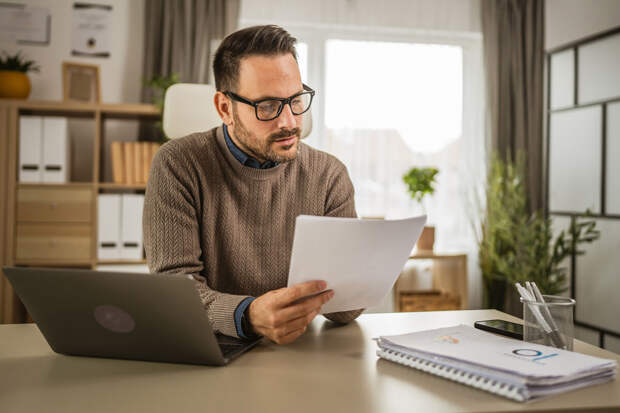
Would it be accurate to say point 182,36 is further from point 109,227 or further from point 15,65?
point 109,227

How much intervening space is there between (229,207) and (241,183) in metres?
0.07

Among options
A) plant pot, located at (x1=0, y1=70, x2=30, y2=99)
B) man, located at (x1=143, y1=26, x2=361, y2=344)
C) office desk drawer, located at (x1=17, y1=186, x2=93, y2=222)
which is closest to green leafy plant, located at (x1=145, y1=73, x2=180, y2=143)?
office desk drawer, located at (x1=17, y1=186, x2=93, y2=222)

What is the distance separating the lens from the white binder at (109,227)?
2920mm

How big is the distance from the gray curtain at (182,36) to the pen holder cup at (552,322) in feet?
9.33

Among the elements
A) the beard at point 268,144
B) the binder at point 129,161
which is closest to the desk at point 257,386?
the beard at point 268,144

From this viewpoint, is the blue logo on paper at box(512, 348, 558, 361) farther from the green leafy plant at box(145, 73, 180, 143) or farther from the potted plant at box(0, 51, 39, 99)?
the potted plant at box(0, 51, 39, 99)

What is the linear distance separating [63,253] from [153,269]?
2.10 metres

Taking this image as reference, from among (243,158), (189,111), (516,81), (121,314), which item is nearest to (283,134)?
(243,158)

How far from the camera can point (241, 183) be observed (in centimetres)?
130

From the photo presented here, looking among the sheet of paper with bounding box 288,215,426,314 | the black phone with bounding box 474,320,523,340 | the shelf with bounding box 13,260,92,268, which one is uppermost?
the sheet of paper with bounding box 288,215,426,314

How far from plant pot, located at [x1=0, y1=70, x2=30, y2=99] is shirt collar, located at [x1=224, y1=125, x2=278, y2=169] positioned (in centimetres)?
221

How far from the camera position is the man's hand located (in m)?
0.82

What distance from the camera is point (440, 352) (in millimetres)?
732

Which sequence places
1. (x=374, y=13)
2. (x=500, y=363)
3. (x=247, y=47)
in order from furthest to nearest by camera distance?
(x=374, y=13), (x=247, y=47), (x=500, y=363)
